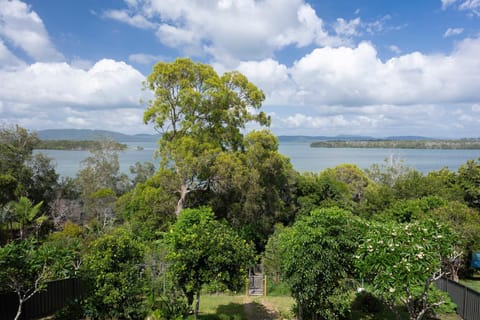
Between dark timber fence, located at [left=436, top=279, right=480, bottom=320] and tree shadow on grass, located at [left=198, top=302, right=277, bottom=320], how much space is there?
5.61 metres

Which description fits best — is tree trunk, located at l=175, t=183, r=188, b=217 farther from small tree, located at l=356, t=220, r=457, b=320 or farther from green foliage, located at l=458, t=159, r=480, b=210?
green foliage, located at l=458, t=159, r=480, b=210

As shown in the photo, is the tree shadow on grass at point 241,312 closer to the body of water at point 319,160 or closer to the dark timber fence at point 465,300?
the dark timber fence at point 465,300

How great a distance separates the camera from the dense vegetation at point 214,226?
750 centimetres

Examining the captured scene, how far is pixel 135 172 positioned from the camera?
28.5 meters

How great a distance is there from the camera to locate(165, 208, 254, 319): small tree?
7.51 m

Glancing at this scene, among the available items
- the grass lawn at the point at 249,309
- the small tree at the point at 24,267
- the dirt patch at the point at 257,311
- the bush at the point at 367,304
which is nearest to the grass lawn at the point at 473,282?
the grass lawn at the point at 249,309

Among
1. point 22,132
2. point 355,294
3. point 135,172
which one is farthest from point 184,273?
point 135,172

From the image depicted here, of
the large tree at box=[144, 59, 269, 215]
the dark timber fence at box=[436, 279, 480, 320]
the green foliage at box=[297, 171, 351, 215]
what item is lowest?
the dark timber fence at box=[436, 279, 480, 320]

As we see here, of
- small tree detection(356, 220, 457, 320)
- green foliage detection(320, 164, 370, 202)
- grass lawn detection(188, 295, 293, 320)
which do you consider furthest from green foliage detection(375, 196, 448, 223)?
green foliage detection(320, 164, 370, 202)

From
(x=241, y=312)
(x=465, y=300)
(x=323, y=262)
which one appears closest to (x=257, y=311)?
(x=241, y=312)

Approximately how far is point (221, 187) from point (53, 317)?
8.14m

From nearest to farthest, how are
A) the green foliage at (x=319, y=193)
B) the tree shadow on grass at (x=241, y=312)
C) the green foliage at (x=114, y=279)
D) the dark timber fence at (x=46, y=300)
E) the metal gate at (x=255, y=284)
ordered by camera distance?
1. the green foliage at (x=114, y=279)
2. the dark timber fence at (x=46, y=300)
3. the tree shadow on grass at (x=241, y=312)
4. the metal gate at (x=255, y=284)
5. the green foliage at (x=319, y=193)

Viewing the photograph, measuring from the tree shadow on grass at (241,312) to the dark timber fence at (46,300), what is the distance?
4.10 meters

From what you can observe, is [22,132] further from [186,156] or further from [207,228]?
[207,228]
